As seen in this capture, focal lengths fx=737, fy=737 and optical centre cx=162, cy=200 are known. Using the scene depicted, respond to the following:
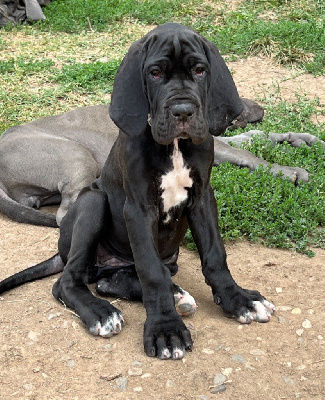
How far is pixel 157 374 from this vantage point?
4.11 meters

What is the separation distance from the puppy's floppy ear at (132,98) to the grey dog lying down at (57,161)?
8.84ft

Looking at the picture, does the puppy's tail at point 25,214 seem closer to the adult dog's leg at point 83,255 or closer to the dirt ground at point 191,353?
the dirt ground at point 191,353

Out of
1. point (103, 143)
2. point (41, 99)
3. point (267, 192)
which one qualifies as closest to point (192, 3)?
point (41, 99)

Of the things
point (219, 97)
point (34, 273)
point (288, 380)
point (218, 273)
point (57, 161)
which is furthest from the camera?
point (57, 161)

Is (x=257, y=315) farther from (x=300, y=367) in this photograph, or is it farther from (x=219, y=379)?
(x=219, y=379)

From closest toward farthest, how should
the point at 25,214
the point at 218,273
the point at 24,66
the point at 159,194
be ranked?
the point at 159,194, the point at 218,273, the point at 25,214, the point at 24,66

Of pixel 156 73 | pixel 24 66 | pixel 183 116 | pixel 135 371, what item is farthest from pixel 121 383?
pixel 24 66

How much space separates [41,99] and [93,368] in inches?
235

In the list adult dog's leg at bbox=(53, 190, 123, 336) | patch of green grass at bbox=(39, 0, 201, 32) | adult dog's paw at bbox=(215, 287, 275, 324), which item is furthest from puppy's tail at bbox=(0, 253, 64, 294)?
patch of green grass at bbox=(39, 0, 201, 32)

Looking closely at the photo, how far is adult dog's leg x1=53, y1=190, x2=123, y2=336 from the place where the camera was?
15.1 ft

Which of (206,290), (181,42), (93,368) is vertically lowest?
(206,290)

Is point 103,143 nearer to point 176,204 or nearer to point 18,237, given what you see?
point 18,237

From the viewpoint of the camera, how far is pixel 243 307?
464 centimetres

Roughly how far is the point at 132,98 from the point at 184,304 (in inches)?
53.1
